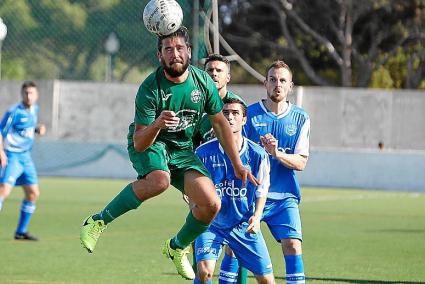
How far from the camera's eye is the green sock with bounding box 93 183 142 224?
27.4 ft

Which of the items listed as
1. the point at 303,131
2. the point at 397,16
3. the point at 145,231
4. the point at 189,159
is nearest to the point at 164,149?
the point at 189,159

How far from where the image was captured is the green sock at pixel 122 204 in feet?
27.4

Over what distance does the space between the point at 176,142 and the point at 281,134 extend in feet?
4.64

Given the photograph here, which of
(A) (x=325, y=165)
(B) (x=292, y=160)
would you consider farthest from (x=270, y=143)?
(A) (x=325, y=165)

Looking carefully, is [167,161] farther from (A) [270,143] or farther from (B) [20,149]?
(B) [20,149]

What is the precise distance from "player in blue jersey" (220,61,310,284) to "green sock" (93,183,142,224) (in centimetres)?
112

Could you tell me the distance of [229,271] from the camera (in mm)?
9023

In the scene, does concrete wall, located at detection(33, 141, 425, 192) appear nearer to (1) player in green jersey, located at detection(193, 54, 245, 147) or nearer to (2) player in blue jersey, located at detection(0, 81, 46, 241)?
(2) player in blue jersey, located at detection(0, 81, 46, 241)

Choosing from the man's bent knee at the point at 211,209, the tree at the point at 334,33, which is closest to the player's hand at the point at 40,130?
the man's bent knee at the point at 211,209

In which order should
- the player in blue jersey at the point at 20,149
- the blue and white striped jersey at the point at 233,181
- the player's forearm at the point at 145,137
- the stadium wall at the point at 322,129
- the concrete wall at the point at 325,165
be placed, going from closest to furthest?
the player's forearm at the point at 145,137 → the blue and white striped jersey at the point at 233,181 → the player in blue jersey at the point at 20,149 → the concrete wall at the point at 325,165 → the stadium wall at the point at 322,129

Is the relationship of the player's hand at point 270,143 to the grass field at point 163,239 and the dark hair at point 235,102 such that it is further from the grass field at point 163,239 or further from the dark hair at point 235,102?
the grass field at point 163,239

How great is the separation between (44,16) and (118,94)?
320 centimetres

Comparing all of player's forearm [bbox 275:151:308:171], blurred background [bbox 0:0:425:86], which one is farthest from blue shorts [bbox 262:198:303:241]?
blurred background [bbox 0:0:425:86]

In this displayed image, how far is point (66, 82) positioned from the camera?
112 feet
